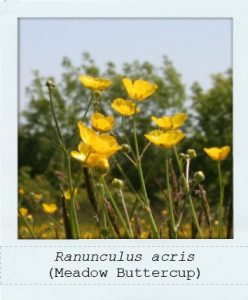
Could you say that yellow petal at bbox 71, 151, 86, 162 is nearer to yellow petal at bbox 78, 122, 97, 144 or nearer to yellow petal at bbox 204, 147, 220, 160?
yellow petal at bbox 78, 122, 97, 144

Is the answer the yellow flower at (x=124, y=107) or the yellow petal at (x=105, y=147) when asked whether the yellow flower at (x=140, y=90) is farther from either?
the yellow petal at (x=105, y=147)

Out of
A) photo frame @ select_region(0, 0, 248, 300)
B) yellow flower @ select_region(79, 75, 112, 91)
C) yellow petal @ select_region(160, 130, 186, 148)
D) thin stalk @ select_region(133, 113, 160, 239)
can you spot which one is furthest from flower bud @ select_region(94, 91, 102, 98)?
photo frame @ select_region(0, 0, 248, 300)

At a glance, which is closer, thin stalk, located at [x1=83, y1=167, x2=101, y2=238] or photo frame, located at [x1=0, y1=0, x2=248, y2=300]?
thin stalk, located at [x1=83, y1=167, x2=101, y2=238]

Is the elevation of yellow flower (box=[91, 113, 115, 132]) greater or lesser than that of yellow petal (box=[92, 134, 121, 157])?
greater

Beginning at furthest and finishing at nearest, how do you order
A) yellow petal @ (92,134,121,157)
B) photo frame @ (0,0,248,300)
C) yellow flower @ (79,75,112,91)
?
photo frame @ (0,0,248,300) → yellow flower @ (79,75,112,91) → yellow petal @ (92,134,121,157)

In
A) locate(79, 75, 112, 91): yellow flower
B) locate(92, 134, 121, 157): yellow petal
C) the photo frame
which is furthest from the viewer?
the photo frame

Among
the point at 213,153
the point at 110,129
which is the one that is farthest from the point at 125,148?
the point at 213,153
